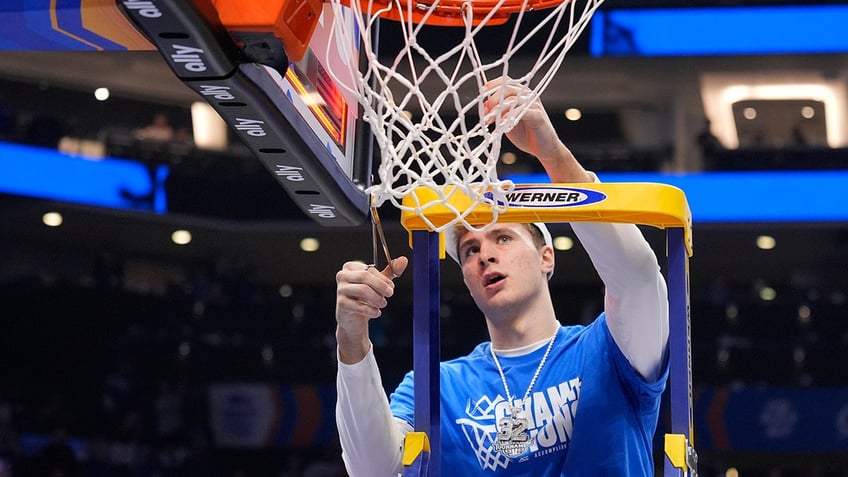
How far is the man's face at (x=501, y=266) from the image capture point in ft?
10.4

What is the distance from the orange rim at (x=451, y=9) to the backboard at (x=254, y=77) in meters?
0.14

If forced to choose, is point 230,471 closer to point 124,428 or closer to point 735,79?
point 124,428

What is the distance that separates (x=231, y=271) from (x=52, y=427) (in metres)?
2.70

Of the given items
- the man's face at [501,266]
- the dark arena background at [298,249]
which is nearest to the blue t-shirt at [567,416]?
the man's face at [501,266]

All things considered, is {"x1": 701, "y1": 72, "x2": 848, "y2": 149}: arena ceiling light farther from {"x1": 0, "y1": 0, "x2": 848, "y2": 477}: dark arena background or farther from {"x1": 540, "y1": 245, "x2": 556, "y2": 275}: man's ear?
{"x1": 540, "y1": 245, "x2": 556, "y2": 275}: man's ear

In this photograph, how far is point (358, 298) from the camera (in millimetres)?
2727

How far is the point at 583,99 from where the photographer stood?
13422mm

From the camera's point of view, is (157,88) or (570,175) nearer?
(570,175)

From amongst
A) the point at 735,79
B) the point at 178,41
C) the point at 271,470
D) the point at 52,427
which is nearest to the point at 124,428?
the point at 52,427

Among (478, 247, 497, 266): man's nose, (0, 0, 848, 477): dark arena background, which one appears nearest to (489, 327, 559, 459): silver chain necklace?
(478, 247, 497, 266): man's nose

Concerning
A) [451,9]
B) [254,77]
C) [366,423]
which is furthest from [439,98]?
[366,423]

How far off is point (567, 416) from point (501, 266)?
471 mm

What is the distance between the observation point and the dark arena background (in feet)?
35.0

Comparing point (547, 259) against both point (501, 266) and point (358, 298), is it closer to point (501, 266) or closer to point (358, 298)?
point (501, 266)
